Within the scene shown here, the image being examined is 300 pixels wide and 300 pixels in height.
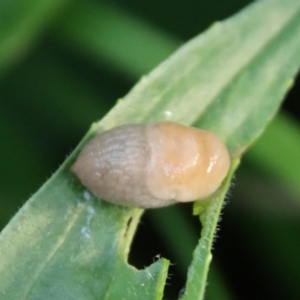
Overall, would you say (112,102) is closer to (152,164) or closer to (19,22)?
(19,22)

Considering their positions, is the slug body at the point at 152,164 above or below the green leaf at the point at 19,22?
above

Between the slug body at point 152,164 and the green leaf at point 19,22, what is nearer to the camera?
the slug body at point 152,164

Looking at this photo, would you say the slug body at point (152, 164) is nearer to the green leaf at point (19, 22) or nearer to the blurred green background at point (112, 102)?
the blurred green background at point (112, 102)

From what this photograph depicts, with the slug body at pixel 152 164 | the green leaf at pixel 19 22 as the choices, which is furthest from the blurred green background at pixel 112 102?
the slug body at pixel 152 164

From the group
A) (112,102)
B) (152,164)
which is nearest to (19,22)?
(112,102)

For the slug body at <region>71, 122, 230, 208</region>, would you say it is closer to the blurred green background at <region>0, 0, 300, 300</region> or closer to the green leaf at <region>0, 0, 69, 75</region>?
the blurred green background at <region>0, 0, 300, 300</region>

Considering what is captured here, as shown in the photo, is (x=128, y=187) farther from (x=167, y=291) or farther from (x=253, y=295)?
(x=253, y=295)
